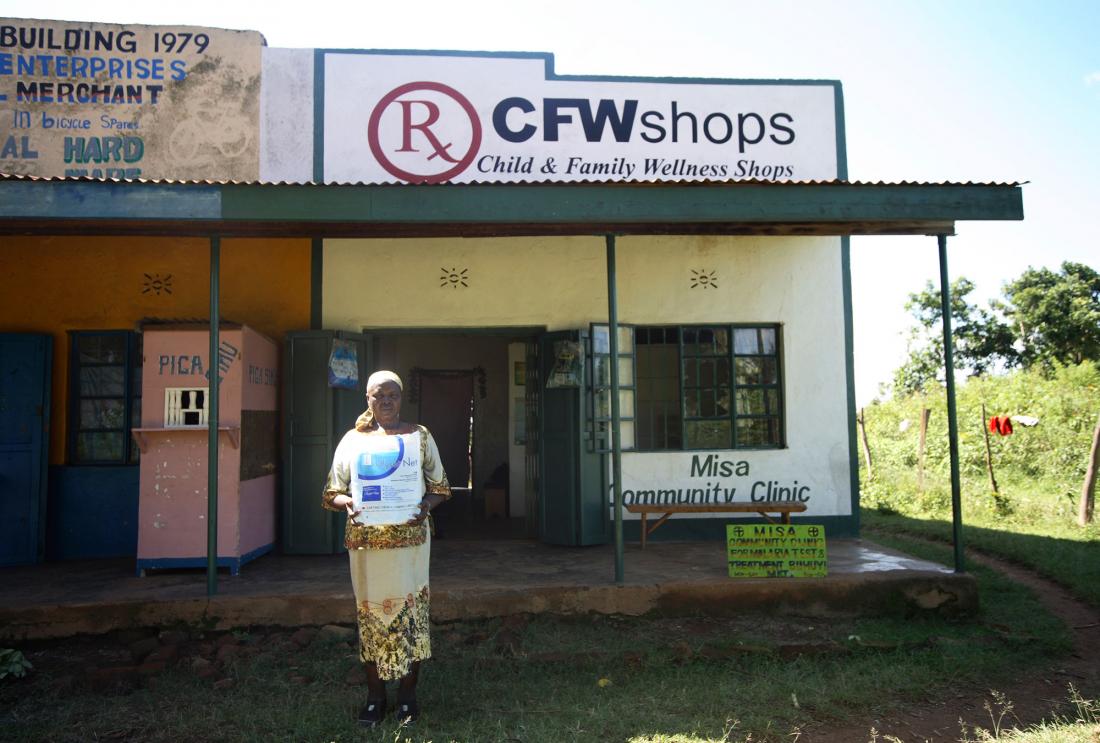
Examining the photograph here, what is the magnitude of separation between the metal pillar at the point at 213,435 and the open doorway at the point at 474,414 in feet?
11.6

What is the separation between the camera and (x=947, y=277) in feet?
20.0

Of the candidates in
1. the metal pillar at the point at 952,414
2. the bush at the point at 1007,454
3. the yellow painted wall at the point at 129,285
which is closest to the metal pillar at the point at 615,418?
the metal pillar at the point at 952,414

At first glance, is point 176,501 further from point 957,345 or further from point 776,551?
point 957,345

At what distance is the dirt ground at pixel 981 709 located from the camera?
13.6 feet

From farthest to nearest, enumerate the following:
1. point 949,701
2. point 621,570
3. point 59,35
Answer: point 59,35, point 621,570, point 949,701

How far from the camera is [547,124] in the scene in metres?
8.33

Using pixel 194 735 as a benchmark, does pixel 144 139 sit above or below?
above

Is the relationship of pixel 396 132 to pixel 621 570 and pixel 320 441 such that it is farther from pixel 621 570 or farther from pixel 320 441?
pixel 621 570

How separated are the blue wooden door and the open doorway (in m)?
3.54

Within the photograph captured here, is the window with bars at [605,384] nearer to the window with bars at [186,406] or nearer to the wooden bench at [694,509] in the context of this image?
the wooden bench at [694,509]

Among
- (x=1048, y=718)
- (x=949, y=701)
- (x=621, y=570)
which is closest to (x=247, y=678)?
(x=621, y=570)

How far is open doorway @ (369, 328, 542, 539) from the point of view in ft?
34.6

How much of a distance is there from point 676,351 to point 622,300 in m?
0.79

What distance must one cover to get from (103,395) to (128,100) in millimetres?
3016
